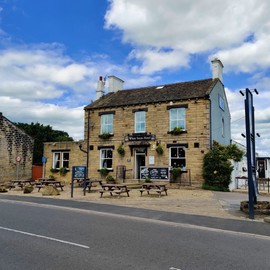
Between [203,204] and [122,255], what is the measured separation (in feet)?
30.2

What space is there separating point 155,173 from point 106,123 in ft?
21.7

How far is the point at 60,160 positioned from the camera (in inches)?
1139

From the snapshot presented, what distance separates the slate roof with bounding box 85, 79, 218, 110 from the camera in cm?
2383

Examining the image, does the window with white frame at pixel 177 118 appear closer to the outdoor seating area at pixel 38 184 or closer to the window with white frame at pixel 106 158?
the window with white frame at pixel 106 158

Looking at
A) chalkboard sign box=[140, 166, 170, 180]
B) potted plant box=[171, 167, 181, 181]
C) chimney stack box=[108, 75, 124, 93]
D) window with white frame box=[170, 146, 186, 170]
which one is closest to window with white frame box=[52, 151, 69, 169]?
chimney stack box=[108, 75, 124, 93]

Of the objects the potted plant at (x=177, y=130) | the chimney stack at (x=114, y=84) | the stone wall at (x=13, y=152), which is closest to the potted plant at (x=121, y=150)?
the potted plant at (x=177, y=130)

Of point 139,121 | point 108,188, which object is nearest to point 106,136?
point 139,121

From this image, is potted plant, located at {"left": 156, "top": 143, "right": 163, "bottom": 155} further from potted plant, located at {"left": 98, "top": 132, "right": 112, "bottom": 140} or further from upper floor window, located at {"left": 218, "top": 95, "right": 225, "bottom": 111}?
upper floor window, located at {"left": 218, "top": 95, "right": 225, "bottom": 111}

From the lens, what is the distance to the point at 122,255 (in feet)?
19.1

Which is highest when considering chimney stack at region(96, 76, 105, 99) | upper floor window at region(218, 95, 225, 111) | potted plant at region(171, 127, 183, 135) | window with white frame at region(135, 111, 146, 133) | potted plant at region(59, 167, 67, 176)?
chimney stack at region(96, 76, 105, 99)

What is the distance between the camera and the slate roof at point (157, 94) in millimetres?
23828

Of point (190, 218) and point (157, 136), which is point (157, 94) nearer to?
point (157, 136)

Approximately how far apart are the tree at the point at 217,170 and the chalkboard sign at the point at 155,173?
8.90ft

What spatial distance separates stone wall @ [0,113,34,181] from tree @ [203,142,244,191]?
54.4ft
